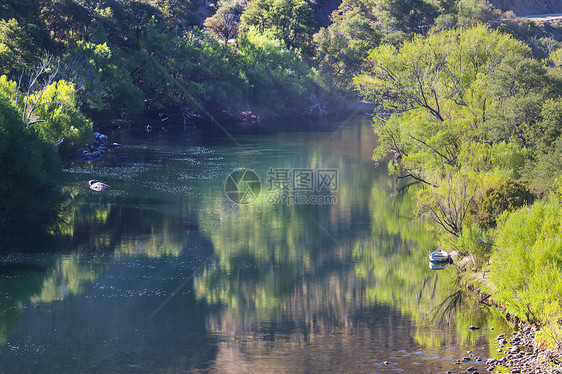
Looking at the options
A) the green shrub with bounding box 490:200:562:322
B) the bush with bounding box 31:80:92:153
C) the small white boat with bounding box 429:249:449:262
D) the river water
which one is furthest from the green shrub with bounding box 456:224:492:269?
the bush with bounding box 31:80:92:153

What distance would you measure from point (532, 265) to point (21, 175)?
37178 millimetres

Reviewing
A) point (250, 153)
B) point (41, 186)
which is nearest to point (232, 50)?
point (250, 153)

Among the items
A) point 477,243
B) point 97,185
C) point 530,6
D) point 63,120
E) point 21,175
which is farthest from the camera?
point 530,6

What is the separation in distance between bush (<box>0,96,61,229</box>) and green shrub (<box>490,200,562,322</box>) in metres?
34.7

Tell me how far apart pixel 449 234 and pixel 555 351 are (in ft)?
56.8

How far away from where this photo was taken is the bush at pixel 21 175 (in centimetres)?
4856

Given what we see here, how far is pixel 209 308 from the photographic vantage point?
3638 centimetres

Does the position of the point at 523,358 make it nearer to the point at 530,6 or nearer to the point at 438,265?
the point at 438,265

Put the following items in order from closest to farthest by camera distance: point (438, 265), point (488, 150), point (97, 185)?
1. point (438, 265)
2. point (488, 150)
3. point (97, 185)

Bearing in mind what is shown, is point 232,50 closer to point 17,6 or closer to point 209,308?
point 17,6

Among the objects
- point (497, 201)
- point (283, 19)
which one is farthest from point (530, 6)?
point (497, 201)

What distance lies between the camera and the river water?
30328mm

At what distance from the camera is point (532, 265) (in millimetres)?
31750

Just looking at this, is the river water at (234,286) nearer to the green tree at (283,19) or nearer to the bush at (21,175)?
the bush at (21,175)
